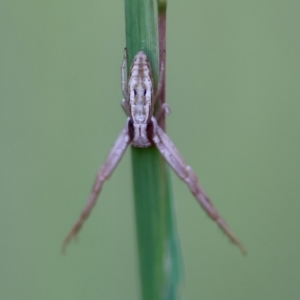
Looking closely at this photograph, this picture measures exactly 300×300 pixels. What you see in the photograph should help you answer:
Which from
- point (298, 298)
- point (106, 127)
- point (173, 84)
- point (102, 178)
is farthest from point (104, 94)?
point (298, 298)

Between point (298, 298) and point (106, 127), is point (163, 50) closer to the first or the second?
point (106, 127)

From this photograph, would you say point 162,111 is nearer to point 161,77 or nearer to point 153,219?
point 161,77

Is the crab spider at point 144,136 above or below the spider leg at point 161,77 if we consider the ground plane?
below

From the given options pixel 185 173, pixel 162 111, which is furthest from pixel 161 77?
pixel 185 173

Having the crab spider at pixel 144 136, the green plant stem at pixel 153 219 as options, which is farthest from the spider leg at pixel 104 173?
the green plant stem at pixel 153 219

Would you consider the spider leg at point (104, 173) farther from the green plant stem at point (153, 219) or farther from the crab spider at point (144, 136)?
the green plant stem at point (153, 219)

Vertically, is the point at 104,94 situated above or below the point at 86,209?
above

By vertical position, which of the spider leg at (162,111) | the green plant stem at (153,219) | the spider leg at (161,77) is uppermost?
the spider leg at (161,77)
